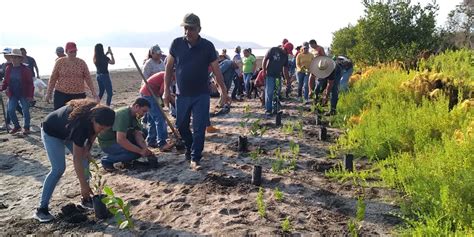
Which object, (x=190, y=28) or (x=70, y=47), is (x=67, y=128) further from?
(x=70, y=47)

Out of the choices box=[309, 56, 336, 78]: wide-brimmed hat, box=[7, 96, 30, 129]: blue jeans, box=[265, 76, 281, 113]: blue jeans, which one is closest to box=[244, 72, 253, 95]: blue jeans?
box=[265, 76, 281, 113]: blue jeans

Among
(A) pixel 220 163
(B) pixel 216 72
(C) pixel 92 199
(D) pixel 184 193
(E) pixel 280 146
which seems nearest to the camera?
(C) pixel 92 199

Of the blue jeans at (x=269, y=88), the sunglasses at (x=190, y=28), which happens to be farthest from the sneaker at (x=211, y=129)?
the sunglasses at (x=190, y=28)

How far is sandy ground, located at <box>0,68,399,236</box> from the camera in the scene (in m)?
3.85

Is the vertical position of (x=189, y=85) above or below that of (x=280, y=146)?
above

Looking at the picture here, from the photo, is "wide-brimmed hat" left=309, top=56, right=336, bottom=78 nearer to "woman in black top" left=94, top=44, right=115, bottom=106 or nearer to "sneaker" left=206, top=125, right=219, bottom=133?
"sneaker" left=206, top=125, right=219, bottom=133

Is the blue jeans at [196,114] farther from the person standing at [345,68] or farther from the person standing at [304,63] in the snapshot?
the person standing at [304,63]

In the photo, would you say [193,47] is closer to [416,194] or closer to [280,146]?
[280,146]

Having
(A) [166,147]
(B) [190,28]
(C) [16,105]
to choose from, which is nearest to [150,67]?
(A) [166,147]

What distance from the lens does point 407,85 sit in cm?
794

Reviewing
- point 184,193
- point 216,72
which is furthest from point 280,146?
point 184,193

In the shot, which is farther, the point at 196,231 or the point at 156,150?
the point at 156,150

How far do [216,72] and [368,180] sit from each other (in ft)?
7.90

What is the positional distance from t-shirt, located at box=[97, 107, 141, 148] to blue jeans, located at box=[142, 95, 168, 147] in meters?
0.75
